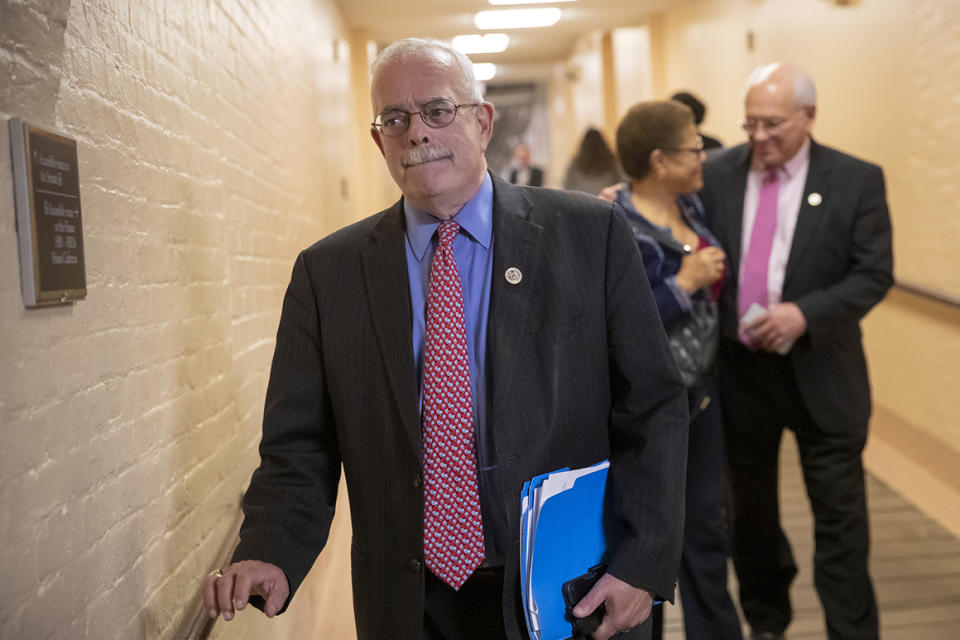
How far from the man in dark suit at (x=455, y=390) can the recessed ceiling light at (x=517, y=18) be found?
309 inches

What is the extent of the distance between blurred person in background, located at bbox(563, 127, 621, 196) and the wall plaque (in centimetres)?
367

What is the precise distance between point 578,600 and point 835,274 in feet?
5.56

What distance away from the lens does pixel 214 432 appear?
2.39 m

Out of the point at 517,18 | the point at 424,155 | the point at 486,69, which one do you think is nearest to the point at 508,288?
the point at 424,155

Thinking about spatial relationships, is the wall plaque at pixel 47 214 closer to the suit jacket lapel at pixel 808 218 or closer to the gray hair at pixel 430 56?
the gray hair at pixel 430 56

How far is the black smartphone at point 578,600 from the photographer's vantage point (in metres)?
1.57

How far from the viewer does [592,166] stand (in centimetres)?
496

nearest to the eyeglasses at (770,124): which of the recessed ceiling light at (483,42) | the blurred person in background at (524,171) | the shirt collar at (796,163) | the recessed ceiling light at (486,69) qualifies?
the shirt collar at (796,163)

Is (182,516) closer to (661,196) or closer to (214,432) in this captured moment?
(214,432)

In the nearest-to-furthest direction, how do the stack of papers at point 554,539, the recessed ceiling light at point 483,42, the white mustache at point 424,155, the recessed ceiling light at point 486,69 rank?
the stack of papers at point 554,539
the white mustache at point 424,155
the recessed ceiling light at point 483,42
the recessed ceiling light at point 486,69

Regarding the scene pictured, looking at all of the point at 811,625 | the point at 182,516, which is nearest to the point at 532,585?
the point at 182,516

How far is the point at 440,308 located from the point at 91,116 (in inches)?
26.7

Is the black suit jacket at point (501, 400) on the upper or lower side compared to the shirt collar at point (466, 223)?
lower

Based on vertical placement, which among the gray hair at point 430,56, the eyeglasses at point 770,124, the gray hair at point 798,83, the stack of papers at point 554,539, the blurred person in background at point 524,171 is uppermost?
the blurred person in background at point 524,171
